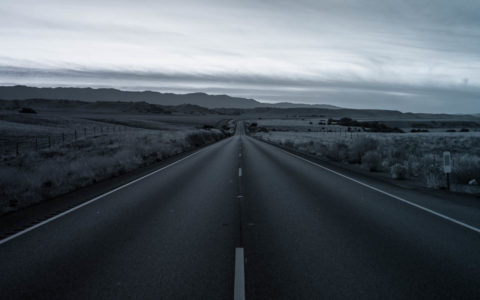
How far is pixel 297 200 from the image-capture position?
1112 centimetres

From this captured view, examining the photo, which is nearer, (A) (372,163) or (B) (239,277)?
(B) (239,277)

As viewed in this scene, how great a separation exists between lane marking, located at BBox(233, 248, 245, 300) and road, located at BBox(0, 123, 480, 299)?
0.02 meters

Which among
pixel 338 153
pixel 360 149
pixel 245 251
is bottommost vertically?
pixel 245 251

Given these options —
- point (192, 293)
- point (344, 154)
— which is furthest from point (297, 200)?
point (344, 154)

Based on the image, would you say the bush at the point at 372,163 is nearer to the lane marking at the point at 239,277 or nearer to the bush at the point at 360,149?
the bush at the point at 360,149

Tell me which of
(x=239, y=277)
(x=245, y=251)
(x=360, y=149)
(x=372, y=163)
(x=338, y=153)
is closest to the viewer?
(x=239, y=277)

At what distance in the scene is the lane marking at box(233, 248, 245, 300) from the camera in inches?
190

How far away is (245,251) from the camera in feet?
21.4

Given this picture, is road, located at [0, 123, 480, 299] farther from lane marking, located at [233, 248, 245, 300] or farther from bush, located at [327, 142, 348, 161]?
bush, located at [327, 142, 348, 161]

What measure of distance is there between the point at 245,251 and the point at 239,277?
115 centimetres

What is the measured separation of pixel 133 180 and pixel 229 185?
3.95 m

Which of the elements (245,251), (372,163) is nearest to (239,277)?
(245,251)

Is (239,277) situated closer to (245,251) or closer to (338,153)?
(245,251)

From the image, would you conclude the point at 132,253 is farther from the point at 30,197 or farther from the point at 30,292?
the point at 30,197
